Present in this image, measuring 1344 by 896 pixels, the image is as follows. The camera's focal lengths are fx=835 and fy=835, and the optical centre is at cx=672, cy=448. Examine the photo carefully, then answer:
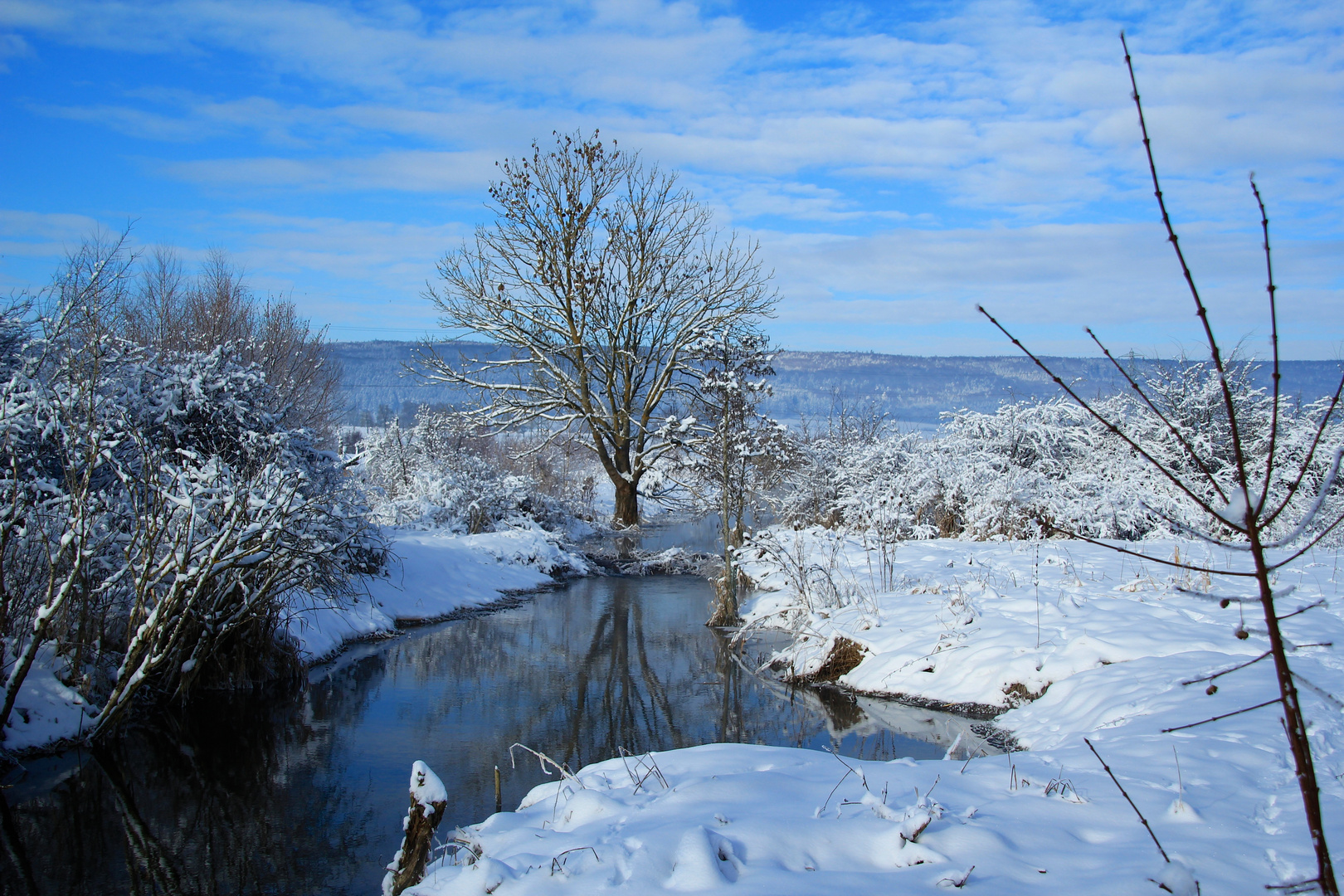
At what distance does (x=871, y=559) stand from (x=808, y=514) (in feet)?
32.9

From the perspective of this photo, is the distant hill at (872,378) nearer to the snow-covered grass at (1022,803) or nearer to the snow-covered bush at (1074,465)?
the snow-covered bush at (1074,465)

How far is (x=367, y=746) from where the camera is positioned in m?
7.10

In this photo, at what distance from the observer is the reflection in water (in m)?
5.03

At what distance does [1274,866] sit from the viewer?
322 centimetres

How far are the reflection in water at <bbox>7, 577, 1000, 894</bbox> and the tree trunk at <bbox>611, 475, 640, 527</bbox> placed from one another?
9.07 metres

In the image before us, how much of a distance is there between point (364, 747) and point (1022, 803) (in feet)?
17.5

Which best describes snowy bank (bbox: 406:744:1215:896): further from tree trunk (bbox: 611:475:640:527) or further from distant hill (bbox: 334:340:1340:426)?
distant hill (bbox: 334:340:1340:426)

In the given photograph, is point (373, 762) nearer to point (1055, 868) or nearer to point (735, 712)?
point (735, 712)

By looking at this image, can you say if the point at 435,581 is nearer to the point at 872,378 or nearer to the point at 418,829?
the point at 418,829

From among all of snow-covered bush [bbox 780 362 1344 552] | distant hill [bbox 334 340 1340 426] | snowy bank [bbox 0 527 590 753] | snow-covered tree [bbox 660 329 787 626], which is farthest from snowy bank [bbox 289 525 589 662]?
distant hill [bbox 334 340 1340 426]

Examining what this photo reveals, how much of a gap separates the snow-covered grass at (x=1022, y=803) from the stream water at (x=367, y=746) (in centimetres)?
118

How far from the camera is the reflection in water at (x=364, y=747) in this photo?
5.03 meters

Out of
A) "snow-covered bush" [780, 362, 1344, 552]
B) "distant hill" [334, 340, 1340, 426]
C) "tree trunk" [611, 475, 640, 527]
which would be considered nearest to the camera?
"snow-covered bush" [780, 362, 1344, 552]

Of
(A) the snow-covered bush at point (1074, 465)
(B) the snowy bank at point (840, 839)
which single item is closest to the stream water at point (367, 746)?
(B) the snowy bank at point (840, 839)
